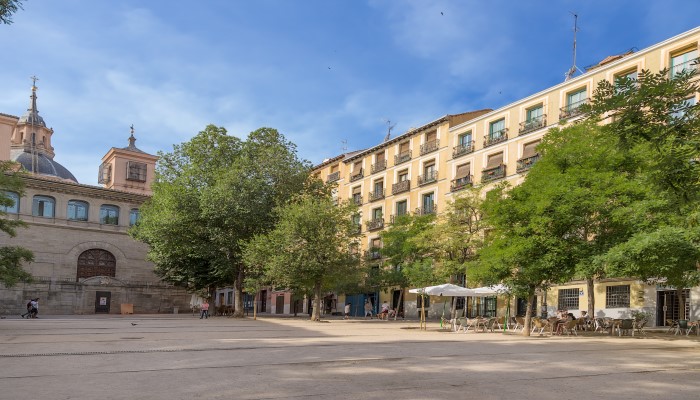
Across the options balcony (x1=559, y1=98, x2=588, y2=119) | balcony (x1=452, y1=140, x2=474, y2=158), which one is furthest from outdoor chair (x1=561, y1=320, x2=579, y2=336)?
balcony (x1=452, y1=140, x2=474, y2=158)

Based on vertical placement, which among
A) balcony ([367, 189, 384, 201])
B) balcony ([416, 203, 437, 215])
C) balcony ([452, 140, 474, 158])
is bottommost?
balcony ([416, 203, 437, 215])

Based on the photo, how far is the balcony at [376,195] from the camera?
55.7 m

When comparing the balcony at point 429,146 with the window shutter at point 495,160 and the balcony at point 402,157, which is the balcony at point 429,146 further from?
the window shutter at point 495,160

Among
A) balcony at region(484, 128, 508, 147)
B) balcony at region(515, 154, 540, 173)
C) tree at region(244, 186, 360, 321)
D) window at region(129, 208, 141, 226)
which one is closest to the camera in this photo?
tree at region(244, 186, 360, 321)

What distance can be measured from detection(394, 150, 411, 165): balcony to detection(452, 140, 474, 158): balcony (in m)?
5.38

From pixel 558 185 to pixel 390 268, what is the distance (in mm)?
21677

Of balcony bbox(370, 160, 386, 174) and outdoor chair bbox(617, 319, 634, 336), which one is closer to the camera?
outdoor chair bbox(617, 319, 634, 336)

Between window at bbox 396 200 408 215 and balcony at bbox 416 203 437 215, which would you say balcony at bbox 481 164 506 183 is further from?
window at bbox 396 200 408 215

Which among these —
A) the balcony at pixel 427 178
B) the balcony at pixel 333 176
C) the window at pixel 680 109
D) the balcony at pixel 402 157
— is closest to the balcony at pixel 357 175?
the balcony at pixel 333 176

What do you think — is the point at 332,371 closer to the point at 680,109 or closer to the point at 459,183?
the point at 680,109

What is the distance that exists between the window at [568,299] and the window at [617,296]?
6.48 ft

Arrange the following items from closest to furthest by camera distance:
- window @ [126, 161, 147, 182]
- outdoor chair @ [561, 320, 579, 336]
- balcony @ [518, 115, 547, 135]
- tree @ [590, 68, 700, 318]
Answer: tree @ [590, 68, 700, 318]
outdoor chair @ [561, 320, 579, 336]
balcony @ [518, 115, 547, 135]
window @ [126, 161, 147, 182]

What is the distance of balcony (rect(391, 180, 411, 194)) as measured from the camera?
52531 millimetres

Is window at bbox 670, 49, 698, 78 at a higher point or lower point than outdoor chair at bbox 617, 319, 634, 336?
higher
